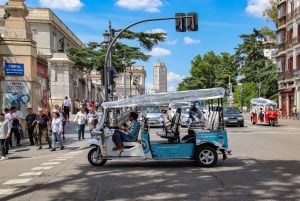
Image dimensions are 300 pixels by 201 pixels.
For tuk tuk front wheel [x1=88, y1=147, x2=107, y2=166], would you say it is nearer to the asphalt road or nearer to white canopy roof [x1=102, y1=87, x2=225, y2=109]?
the asphalt road

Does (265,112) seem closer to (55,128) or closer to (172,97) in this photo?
(55,128)

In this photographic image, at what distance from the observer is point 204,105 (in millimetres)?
14930

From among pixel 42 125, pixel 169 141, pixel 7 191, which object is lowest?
pixel 7 191

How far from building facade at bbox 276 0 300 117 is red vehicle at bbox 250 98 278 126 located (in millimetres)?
13974

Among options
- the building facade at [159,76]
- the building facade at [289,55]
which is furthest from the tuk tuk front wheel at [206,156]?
the building facade at [159,76]

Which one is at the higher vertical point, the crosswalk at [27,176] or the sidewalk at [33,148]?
the sidewalk at [33,148]

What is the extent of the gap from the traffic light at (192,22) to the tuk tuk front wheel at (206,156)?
11.2m

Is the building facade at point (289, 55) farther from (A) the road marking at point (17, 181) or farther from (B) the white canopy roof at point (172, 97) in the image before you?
(A) the road marking at point (17, 181)

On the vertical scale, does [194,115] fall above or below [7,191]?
above

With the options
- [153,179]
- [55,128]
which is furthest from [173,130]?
[55,128]

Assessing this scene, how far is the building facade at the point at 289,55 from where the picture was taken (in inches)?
2079

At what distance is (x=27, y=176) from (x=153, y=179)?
3.11 meters

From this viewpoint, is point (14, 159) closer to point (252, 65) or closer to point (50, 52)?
point (50, 52)

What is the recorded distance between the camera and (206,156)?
1258 centimetres
